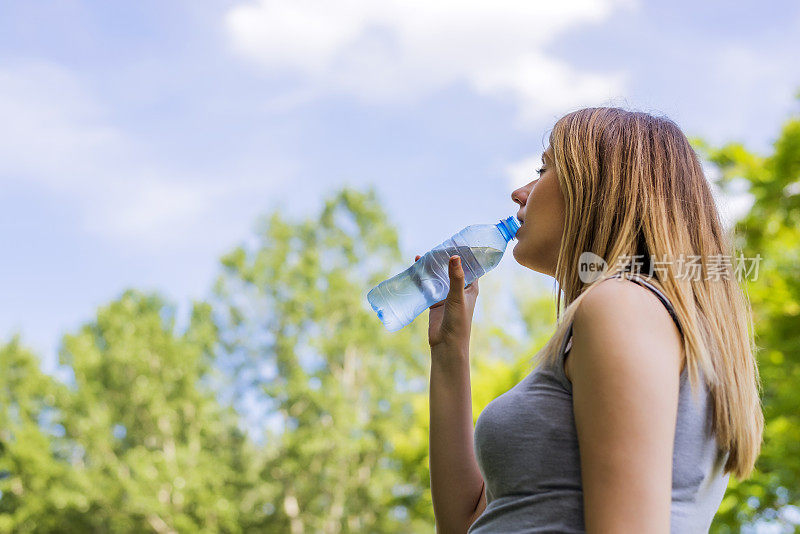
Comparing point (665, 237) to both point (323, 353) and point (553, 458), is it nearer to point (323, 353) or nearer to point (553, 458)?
point (553, 458)

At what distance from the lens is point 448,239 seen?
1936mm

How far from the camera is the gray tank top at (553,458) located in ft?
3.18

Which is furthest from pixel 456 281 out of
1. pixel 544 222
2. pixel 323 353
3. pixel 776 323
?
pixel 323 353

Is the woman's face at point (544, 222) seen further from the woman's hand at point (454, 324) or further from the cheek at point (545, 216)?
the woman's hand at point (454, 324)

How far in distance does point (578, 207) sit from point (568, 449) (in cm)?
38

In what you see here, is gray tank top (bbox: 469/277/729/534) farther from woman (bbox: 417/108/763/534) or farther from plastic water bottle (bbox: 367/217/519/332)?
plastic water bottle (bbox: 367/217/519/332)

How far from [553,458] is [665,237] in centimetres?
35

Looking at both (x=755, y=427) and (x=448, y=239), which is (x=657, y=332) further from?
(x=448, y=239)

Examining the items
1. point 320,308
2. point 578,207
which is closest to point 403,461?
point 320,308

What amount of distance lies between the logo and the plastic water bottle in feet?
2.32

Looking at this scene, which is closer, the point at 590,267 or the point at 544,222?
the point at 590,267

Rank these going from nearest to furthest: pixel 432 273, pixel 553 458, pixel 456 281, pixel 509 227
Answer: pixel 553 458
pixel 456 281
pixel 509 227
pixel 432 273

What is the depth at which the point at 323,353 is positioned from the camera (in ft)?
59.6

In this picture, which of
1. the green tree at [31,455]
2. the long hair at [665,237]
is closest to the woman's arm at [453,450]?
the long hair at [665,237]
